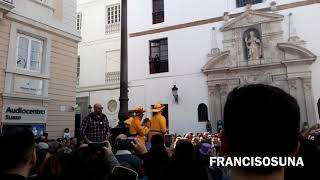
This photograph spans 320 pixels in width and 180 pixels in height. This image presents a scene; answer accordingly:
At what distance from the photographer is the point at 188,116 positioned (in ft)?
54.9

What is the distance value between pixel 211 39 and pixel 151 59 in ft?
13.0

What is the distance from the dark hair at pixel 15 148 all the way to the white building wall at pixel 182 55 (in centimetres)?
1404

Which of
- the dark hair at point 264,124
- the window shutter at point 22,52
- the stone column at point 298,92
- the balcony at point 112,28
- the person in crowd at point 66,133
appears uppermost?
the balcony at point 112,28

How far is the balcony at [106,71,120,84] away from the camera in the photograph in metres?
19.1

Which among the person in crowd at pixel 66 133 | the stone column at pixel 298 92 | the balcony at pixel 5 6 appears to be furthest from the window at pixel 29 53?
the stone column at pixel 298 92

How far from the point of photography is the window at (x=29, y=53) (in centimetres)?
1151

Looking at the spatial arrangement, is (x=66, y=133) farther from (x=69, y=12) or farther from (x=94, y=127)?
(x=94, y=127)

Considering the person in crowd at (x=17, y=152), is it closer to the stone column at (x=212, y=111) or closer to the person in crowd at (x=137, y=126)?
the person in crowd at (x=137, y=126)

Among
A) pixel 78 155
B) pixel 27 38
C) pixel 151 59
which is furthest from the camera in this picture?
pixel 151 59

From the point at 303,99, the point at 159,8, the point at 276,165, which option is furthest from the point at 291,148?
the point at 159,8

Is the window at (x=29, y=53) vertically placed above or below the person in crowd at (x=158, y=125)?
above

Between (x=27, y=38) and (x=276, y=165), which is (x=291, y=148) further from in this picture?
(x=27, y=38)

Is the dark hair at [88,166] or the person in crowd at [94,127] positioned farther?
the person in crowd at [94,127]

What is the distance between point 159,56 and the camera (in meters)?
18.7
